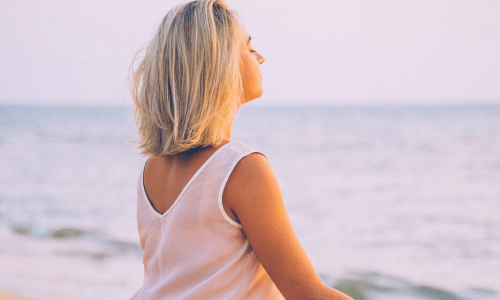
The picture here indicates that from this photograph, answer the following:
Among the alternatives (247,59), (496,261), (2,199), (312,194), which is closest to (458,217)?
(496,261)

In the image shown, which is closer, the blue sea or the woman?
the woman

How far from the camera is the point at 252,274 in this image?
43.9 inches

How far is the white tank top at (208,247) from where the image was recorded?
104 cm

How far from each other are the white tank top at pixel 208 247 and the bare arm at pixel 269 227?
0.03m

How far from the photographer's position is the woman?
101 cm

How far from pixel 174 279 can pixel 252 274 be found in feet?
0.71

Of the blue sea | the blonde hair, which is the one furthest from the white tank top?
the blue sea

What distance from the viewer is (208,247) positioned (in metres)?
1.07

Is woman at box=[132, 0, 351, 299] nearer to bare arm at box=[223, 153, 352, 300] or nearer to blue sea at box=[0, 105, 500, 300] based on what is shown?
bare arm at box=[223, 153, 352, 300]

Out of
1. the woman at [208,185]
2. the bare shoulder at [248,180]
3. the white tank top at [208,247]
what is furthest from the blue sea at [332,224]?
the bare shoulder at [248,180]

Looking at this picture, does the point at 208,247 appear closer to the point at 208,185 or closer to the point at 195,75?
the point at 208,185

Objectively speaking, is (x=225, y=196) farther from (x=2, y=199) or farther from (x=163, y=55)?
(x=2, y=199)

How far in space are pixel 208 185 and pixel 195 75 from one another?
32 centimetres

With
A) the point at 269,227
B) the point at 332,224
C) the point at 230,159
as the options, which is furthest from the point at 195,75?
the point at 332,224
